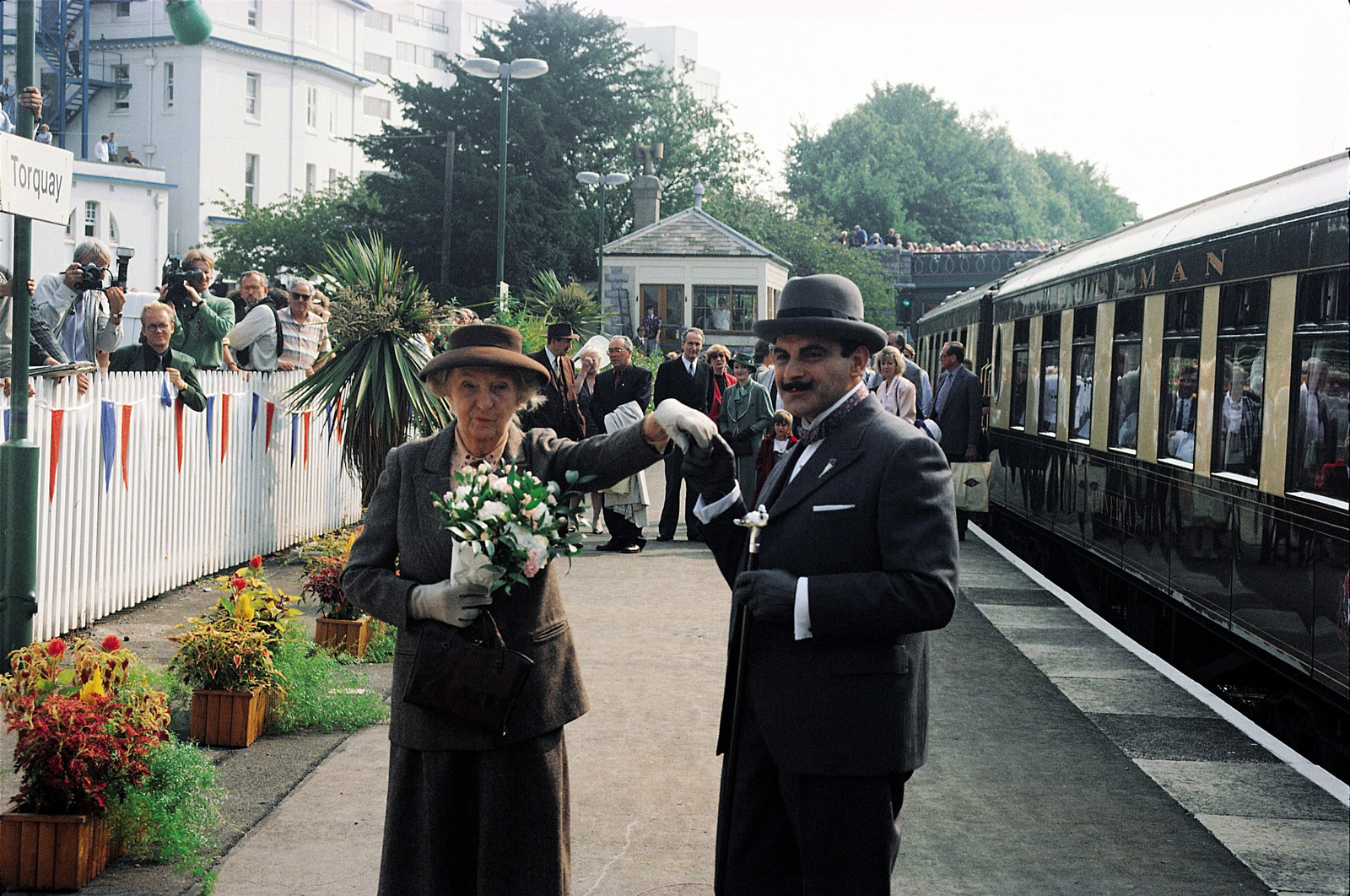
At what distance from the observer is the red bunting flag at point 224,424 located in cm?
1112

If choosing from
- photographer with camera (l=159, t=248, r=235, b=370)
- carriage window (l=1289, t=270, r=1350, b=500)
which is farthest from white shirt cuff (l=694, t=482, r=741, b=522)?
photographer with camera (l=159, t=248, r=235, b=370)

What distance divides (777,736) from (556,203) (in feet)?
169

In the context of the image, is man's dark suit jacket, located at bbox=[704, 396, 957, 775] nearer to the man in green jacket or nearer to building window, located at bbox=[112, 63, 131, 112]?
the man in green jacket

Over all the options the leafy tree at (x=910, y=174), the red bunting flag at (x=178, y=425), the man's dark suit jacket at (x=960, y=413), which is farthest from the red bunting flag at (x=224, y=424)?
the leafy tree at (x=910, y=174)

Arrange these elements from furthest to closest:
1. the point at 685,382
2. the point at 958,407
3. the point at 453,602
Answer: the point at 958,407
the point at 685,382
the point at 453,602

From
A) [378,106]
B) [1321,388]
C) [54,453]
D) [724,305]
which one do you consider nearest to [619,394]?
[54,453]

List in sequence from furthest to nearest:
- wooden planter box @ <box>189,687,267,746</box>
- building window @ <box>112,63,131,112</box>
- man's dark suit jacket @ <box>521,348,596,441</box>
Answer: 1. building window @ <box>112,63,131,112</box>
2. man's dark suit jacket @ <box>521,348,596,441</box>
3. wooden planter box @ <box>189,687,267,746</box>

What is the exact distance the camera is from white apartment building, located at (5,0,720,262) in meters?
66.1

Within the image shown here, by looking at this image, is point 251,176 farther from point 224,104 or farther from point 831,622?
point 831,622

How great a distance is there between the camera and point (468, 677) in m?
3.63

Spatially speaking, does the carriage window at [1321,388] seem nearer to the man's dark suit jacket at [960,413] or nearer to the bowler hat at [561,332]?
the bowler hat at [561,332]

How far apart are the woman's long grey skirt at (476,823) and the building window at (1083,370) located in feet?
30.5

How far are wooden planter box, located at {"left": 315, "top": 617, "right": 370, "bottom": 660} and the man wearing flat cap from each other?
16.6ft

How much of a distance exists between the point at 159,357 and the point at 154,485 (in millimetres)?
1092
